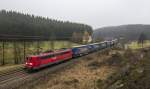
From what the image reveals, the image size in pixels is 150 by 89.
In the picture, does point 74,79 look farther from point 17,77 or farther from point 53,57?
point 53,57

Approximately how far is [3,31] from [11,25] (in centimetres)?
846

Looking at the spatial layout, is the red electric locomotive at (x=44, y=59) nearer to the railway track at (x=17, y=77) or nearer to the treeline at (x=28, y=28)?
the railway track at (x=17, y=77)

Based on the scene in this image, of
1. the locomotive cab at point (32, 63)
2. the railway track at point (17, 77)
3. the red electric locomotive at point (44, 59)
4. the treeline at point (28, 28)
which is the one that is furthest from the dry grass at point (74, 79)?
the treeline at point (28, 28)

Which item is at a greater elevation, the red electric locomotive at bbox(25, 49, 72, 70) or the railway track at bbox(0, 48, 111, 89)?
the red electric locomotive at bbox(25, 49, 72, 70)

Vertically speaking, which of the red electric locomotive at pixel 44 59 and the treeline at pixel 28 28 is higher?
the treeline at pixel 28 28

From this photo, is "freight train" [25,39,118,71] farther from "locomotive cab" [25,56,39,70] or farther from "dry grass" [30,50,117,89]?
"dry grass" [30,50,117,89]

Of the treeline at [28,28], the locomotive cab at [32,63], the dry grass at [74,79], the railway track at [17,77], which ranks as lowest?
the dry grass at [74,79]

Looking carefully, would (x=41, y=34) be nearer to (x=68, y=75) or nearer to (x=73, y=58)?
(x=73, y=58)

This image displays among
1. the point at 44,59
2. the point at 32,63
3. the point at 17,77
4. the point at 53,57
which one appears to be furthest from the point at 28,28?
the point at 17,77

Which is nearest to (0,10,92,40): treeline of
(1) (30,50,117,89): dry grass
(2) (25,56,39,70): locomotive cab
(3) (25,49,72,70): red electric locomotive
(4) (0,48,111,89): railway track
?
(3) (25,49,72,70): red electric locomotive

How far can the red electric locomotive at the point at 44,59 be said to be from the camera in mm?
34156

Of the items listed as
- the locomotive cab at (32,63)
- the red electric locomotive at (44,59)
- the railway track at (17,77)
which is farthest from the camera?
the red electric locomotive at (44,59)

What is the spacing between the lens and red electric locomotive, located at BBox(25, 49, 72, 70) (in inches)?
1345

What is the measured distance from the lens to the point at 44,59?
119 feet
